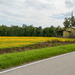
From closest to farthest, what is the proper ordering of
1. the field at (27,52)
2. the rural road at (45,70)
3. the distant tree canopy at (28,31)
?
the rural road at (45,70), the field at (27,52), the distant tree canopy at (28,31)

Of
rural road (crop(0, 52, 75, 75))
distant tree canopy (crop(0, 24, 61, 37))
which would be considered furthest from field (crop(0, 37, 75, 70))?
distant tree canopy (crop(0, 24, 61, 37))

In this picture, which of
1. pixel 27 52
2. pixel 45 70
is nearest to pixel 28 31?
pixel 27 52

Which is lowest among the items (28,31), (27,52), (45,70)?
(45,70)

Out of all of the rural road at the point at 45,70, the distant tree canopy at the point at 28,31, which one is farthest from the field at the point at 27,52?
the distant tree canopy at the point at 28,31

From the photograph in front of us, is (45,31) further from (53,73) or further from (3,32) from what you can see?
(53,73)

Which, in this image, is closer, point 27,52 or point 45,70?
point 45,70

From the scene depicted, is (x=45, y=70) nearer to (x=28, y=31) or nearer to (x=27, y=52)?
(x=27, y=52)

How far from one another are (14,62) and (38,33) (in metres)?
68.6

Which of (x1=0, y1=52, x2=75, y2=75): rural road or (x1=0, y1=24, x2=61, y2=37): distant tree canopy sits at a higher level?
(x1=0, y1=24, x2=61, y2=37): distant tree canopy

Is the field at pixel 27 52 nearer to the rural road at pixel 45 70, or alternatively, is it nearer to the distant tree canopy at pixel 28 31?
the rural road at pixel 45 70

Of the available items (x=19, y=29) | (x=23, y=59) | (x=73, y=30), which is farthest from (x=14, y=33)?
(x=23, y=59)

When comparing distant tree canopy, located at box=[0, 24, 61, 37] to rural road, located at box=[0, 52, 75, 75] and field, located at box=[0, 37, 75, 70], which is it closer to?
field, located at box=[0, 37, 75, 70]

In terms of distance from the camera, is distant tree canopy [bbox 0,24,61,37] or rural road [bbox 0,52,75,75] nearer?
rural road [bbox 0,52,75,75]

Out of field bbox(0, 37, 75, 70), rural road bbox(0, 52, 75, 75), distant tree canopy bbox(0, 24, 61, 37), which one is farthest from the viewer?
distant tree canopy bbox(0, 24, 61, 37)
